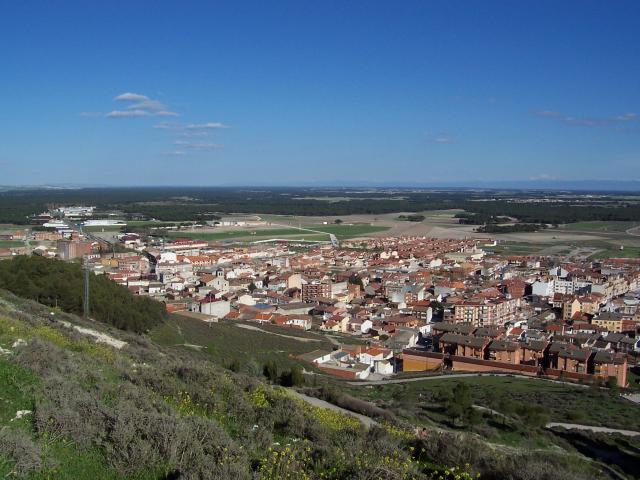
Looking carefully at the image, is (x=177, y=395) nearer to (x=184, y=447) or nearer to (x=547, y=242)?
(x=184, y=447)

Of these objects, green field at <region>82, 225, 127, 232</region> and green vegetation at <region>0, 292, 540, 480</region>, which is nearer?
green vegetation at <region>0, 292, 540, 480</region>

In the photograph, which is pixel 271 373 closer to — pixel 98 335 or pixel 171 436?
pixel 98 335

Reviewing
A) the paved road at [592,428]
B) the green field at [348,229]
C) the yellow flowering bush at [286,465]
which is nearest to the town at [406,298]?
the paved road at [592,428]

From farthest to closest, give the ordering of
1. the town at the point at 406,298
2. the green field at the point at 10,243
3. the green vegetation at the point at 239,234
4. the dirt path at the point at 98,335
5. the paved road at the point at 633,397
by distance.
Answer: the green vegetation at the point at 239,234 → the green field at the point at 10,243 → the town at the point at 406,298 → the paved road at the point at 633,397 → the dirt path at the point at 98,335

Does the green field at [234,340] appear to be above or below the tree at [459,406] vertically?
below

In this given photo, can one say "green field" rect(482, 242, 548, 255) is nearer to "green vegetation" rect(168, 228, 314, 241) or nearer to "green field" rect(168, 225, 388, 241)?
"green field" rect(168, 225, 388, 241)

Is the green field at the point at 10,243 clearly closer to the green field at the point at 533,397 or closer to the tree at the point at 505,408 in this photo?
the green field at the point at 533,397

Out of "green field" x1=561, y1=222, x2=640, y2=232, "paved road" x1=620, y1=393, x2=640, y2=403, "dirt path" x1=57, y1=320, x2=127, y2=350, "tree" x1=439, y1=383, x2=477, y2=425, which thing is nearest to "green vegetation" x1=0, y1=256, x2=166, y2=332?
"dirt path" x1=57, y1=320, x2=127, y2=350
